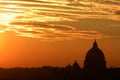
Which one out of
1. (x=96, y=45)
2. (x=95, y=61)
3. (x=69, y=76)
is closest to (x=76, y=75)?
(x=69, y=76)

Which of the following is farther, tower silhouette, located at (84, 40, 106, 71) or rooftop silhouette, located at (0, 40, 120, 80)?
tower silhouette, located at (84, 40, 106, 71)

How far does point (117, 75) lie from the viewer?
114438 mm

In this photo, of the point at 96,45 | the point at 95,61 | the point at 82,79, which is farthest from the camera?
the point at 96,45

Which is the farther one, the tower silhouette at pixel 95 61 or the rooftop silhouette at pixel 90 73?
the tower silhouette at pixel 95 61

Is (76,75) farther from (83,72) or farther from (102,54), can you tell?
(102,54)

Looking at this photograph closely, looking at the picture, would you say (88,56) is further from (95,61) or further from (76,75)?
(76,75)

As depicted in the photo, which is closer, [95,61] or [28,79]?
[28,79]

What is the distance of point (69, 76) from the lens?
116438 millimetres

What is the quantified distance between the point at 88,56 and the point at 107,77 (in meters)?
17.7

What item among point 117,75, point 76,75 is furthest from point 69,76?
point 117,75

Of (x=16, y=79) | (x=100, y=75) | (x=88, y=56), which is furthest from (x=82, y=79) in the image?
(x=88, y=56)

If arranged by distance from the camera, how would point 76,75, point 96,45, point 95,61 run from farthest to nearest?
1. point 96,45
2. point 95,61
3. point 76,75

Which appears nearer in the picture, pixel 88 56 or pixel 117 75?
pixel 117 75

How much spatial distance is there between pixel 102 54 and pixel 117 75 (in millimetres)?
16889
